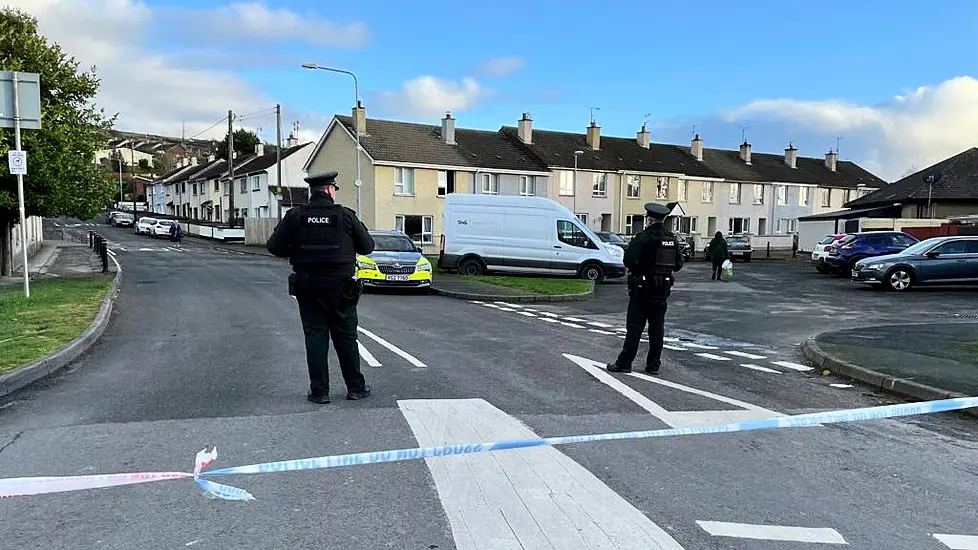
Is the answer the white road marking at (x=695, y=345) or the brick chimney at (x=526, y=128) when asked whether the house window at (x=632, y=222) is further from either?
the white road marking at (x=695, y=345)

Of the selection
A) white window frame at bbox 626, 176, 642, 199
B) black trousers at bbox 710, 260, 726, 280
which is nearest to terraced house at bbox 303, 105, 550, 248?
white window frame at bbox 626, 176, 642, 199

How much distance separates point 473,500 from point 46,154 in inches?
669

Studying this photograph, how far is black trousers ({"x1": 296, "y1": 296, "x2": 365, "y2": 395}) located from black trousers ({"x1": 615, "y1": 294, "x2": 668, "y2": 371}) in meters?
3.14

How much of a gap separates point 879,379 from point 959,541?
13.8 ft

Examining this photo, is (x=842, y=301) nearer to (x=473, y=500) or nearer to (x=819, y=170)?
(x=473, y=500)

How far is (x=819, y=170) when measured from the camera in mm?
61281

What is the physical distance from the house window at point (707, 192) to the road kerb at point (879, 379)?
4610 centimetres

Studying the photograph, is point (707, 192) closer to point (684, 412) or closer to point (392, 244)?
point (392, 244)

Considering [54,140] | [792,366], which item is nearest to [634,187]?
[54,140]

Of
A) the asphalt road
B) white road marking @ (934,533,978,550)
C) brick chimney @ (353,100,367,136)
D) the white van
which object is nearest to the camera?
white road marking @ (934,533,978,550)

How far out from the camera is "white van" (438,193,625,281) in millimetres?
22203

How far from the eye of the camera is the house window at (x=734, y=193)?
54.1 metres

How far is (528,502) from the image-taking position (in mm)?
3861

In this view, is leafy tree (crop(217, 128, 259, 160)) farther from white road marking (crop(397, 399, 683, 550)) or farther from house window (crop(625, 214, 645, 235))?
white road marking (crop(397, 399, 683, 550))
